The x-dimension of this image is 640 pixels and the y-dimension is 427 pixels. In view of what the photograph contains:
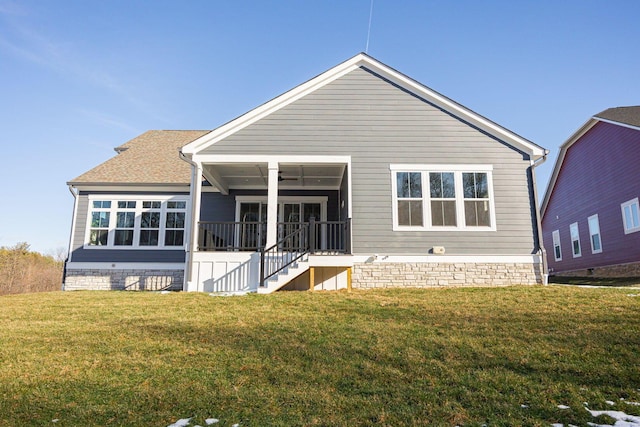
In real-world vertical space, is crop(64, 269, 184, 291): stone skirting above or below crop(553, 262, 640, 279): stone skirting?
below

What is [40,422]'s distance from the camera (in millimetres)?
3180

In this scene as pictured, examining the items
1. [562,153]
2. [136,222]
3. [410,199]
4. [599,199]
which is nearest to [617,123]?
[599,199]

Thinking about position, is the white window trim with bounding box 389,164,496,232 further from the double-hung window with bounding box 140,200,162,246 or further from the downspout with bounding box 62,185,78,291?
the downspout with bounding box 62,185,78,291

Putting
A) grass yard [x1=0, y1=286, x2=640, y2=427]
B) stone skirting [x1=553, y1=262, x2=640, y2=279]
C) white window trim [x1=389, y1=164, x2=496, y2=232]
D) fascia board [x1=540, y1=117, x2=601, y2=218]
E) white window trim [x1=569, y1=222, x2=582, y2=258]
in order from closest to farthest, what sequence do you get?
grass yard [x1=0, y1=286, x2=640, y2=427], white window trim [x1=389, y1=164, x2=496, y2=232], stone skirting [x1=553, y1=262, x2=640, y2=279], fascia board [x1=540, y1=117, x2=601, y2=218], white window trim [x1=569, y1=222, x2=582, y2=258]

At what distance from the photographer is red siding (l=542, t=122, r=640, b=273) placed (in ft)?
49.7

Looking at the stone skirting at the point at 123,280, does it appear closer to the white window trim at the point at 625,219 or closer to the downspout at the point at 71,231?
the downspout at the point at 71,231

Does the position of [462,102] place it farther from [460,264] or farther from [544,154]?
[460,264]

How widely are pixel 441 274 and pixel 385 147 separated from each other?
3672 millimetres

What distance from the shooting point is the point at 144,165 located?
14.3m

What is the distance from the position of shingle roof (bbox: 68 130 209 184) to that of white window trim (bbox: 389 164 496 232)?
693cm

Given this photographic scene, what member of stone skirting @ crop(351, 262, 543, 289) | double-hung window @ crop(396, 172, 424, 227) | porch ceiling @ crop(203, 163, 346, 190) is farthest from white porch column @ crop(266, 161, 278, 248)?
double-hung window @ crop(396, 172, 424, 227)

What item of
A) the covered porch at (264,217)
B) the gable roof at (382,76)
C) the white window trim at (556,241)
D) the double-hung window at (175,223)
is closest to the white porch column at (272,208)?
the covered porch at (264,217)

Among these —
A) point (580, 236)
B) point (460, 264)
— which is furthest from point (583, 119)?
point (460, 264)

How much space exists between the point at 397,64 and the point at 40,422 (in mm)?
11198
